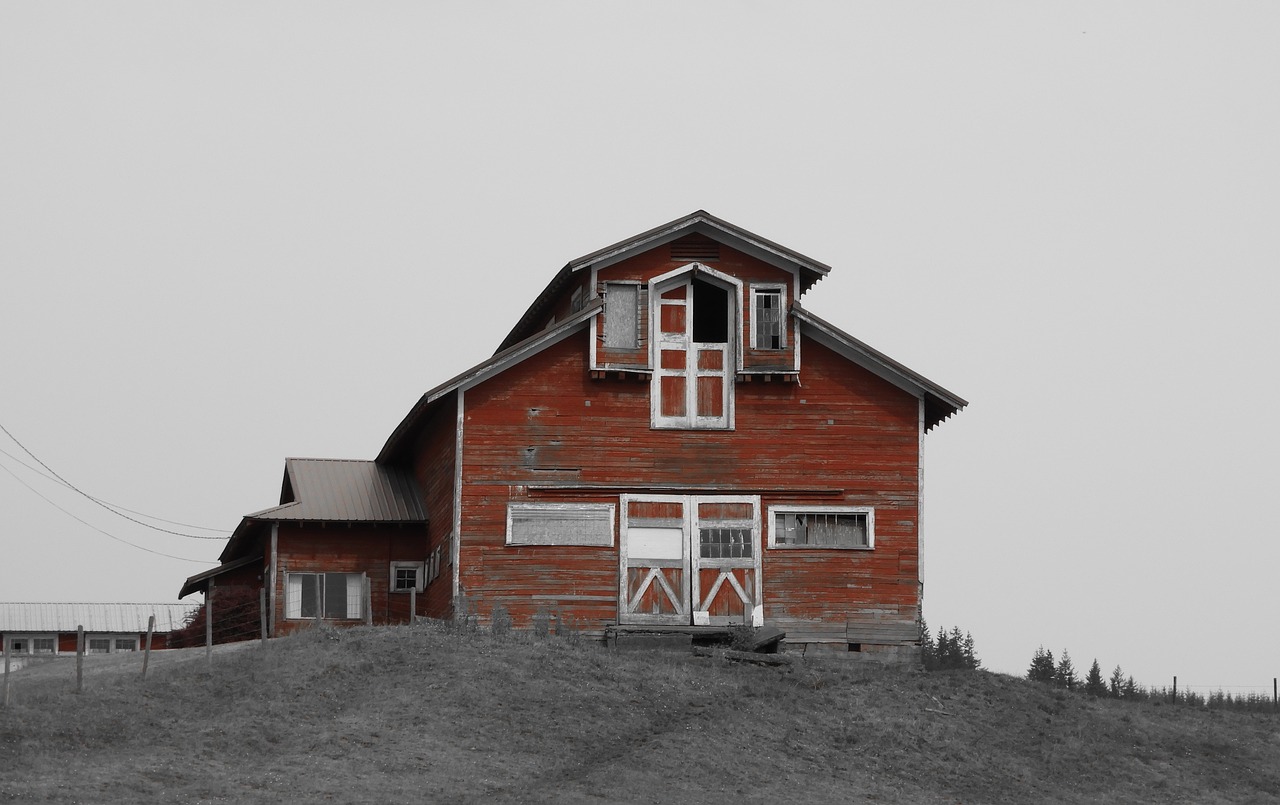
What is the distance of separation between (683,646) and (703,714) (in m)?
6.58

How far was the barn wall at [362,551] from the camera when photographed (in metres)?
48.2

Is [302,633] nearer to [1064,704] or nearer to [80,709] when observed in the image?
[80,709]

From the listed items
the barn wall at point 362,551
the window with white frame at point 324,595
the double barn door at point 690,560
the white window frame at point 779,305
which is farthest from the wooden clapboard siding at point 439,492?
the white window frame at point 779,305

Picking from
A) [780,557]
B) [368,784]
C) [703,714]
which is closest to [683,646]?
[780,557]

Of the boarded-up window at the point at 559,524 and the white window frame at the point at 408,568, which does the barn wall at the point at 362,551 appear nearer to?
the white window frame at the point at 408,568

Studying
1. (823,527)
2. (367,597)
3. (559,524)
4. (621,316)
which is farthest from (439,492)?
(823,527)

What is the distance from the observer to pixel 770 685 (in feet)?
127

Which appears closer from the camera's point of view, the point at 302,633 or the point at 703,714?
the point at 703,714

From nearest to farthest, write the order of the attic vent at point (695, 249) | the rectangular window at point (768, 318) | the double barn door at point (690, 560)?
1. the double barn door at point (690, 560)
2. the rectangular window at point (768, 318)
3. the attic vent at point (695, 249)

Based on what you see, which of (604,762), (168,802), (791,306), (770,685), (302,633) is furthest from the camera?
(791,306)

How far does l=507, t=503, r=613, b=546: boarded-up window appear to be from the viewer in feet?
142

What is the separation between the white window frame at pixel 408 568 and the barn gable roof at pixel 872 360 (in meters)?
12.0

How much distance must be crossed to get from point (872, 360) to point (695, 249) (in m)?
4.96

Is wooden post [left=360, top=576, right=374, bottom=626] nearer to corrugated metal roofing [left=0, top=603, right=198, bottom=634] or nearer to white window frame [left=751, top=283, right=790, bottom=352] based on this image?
white window frame [left=751, top=283, right=790, bottom=352]
